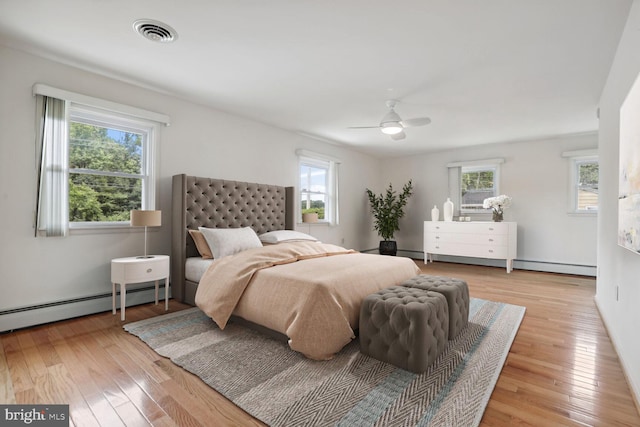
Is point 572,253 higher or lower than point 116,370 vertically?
higher

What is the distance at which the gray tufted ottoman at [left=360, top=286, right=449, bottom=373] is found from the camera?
6.48 ft

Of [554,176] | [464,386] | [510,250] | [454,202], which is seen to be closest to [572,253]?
[510,250]

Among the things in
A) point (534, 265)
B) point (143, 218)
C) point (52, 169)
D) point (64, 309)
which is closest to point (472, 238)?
point (534, 265)

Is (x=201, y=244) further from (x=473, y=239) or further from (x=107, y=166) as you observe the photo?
(x=473, y=239)

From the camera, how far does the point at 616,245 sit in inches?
95.7

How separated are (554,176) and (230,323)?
606 cm

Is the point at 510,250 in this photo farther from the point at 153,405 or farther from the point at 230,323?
the point at 153,405

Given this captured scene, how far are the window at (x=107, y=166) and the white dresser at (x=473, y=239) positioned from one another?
17.2 ft

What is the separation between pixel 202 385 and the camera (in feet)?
6.17

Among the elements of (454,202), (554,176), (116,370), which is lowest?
(116,370)

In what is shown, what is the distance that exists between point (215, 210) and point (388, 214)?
159 inches

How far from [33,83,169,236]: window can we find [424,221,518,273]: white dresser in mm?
5235

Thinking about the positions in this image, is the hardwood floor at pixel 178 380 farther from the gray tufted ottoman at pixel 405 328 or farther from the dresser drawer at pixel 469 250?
the dresser drawer at pixel 469 250

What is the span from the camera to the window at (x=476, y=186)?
6270 millimetres
